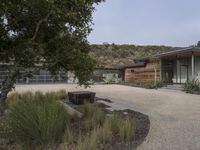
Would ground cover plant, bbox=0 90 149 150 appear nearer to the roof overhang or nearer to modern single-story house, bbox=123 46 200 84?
the roof overhang

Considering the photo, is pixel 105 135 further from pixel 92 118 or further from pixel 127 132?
pixel 92 118

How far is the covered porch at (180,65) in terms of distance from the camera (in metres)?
28.3

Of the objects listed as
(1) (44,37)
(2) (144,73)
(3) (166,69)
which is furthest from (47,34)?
(2) (144,73)

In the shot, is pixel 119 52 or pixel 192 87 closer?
pixel 192 87

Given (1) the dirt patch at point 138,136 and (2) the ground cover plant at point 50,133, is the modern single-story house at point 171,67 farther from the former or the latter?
(2) the ground cover plant at point 50,133

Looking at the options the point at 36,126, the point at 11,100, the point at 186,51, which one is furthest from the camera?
the point at 186,51

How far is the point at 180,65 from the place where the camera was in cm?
3177

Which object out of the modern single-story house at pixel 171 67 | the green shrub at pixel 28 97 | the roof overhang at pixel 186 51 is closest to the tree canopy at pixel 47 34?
the green shrub at pixel 28 97

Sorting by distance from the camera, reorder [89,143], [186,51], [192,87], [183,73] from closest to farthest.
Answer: [89,143], [192,87], [186,51], [183,73]

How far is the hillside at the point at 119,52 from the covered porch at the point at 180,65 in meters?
16.8

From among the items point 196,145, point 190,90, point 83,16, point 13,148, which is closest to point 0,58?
point 83,16

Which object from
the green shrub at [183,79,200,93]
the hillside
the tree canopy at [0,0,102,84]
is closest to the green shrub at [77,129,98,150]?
the tree canopy at [0,0,102,84]

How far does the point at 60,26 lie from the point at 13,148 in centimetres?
418

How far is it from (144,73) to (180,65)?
542cm
